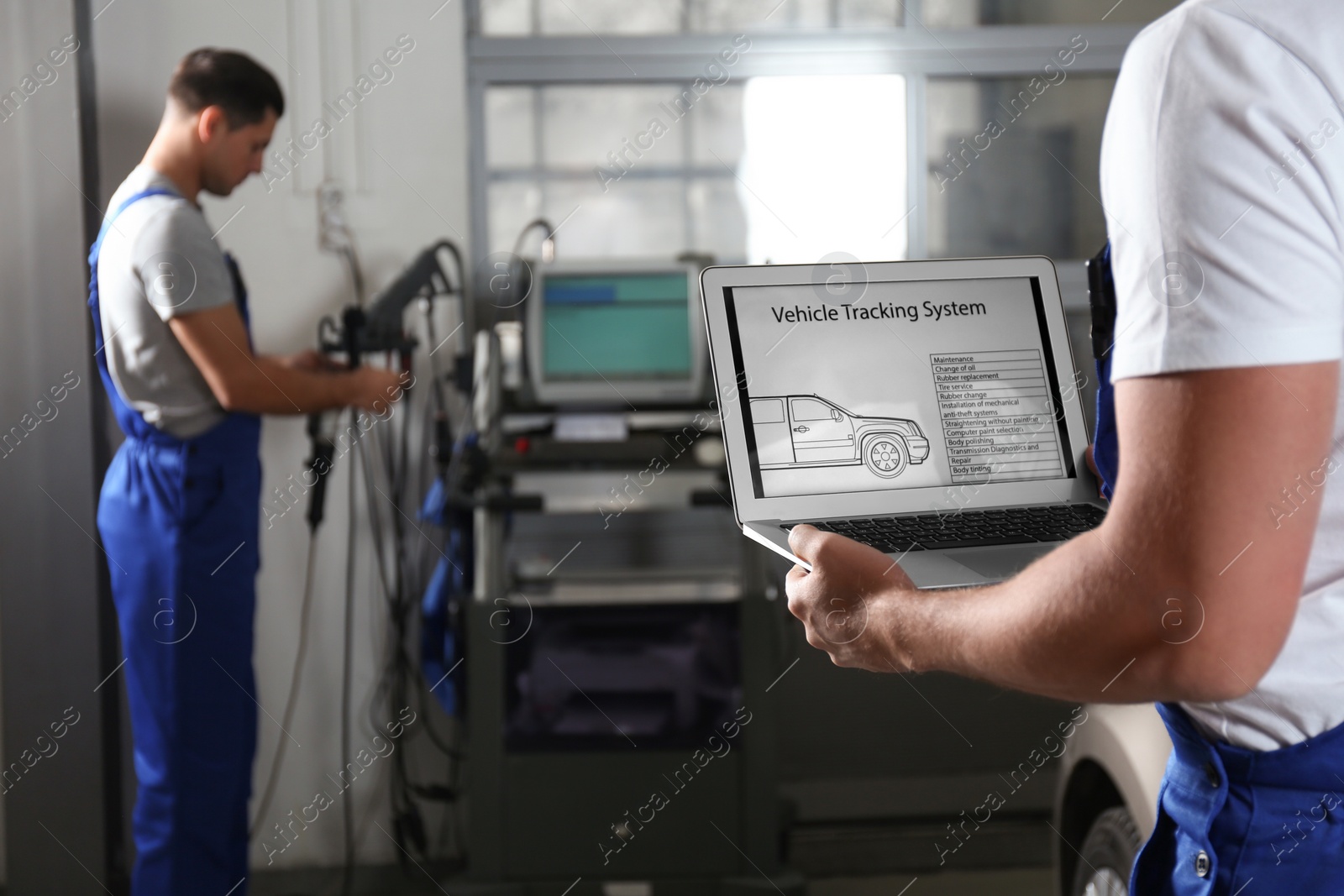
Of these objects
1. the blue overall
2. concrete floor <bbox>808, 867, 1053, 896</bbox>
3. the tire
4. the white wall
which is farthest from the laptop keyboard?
the white wall

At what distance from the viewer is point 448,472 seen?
2.25 m

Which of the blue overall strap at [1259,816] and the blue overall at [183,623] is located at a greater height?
the blue overall strap at [1259,816]

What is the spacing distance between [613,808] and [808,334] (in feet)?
4.58

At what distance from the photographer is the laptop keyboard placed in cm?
79

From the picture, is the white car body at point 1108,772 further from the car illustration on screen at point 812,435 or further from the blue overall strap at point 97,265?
the blue overall strap at point 97,265

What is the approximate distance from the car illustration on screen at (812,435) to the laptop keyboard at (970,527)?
48 mm

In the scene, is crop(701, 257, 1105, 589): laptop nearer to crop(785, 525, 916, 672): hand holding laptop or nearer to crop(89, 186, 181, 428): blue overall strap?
crop(785, 525, 916, 672): hand holding laptop

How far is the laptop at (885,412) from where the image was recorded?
0.84m

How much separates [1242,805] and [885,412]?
0.37 meters

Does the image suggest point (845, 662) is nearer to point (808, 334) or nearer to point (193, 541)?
point (808, 334)

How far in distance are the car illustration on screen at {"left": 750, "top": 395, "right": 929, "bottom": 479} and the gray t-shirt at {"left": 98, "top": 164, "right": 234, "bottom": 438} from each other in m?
1.22

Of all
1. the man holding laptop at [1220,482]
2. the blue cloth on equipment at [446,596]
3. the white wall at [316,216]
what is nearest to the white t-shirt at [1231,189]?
the man holding laptop at [1220,482]

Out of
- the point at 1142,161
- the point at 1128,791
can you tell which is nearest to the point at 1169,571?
the point at 1142,161

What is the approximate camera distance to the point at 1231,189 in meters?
0.47
